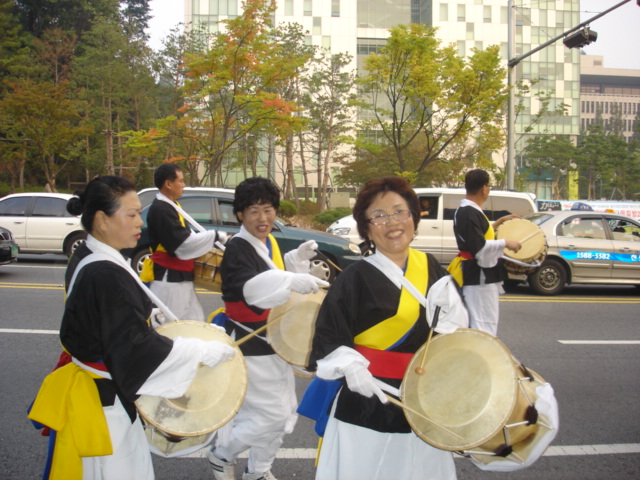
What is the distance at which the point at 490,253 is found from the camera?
465cm

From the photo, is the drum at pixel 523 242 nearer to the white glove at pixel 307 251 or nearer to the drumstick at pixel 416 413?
the white glove at pixel 307 251

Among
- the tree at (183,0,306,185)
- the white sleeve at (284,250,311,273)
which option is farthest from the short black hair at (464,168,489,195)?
the tree at (183,0,306,185)

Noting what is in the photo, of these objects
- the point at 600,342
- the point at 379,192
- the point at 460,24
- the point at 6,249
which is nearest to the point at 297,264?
the point at 379,192

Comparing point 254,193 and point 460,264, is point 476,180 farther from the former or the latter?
point 254,193

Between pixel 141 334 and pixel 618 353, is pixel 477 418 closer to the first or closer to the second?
pixel 141 334

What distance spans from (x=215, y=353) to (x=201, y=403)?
0.23m

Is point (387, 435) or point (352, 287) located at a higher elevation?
point (352, 287)

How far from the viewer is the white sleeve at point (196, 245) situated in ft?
13.6

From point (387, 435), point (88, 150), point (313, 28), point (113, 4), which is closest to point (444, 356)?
point (387, 435)

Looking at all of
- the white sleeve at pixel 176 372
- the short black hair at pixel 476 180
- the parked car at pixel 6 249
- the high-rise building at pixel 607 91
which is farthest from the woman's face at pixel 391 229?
the high-rise building at pixel 607 91

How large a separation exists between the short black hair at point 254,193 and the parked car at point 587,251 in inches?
310

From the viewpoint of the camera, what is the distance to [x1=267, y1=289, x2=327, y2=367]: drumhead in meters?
2.85

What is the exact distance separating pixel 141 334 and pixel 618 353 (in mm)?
5806

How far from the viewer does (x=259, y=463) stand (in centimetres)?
311
